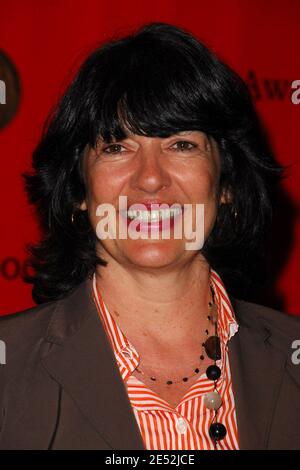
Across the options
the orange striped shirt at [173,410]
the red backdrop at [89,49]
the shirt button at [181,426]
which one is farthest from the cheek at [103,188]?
the red backdrop at [89,49]

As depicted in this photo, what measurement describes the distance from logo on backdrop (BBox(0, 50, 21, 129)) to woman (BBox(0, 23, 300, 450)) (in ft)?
1.26

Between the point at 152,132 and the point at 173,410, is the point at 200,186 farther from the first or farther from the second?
the point at 173,410

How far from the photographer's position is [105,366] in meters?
1.43

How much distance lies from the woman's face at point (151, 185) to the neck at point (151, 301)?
0.14ft

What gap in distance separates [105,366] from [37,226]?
2.50ft

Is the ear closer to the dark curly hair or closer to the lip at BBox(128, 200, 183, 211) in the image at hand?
the dark curly hair

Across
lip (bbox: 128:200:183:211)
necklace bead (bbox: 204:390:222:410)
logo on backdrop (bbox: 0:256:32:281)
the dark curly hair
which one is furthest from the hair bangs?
logo on backdrop (bbox: 0:256:32:281)

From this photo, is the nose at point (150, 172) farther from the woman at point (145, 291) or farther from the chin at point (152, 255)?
the chin at point (152, 255)

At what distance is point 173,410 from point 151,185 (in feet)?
1.46

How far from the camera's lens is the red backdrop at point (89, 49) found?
203cm

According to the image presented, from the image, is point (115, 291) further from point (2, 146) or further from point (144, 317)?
point (2, 146)

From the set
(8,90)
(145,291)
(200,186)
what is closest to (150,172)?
(200,186)

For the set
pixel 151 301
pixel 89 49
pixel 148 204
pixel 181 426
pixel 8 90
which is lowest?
pixel 181 426

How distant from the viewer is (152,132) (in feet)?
4.78
